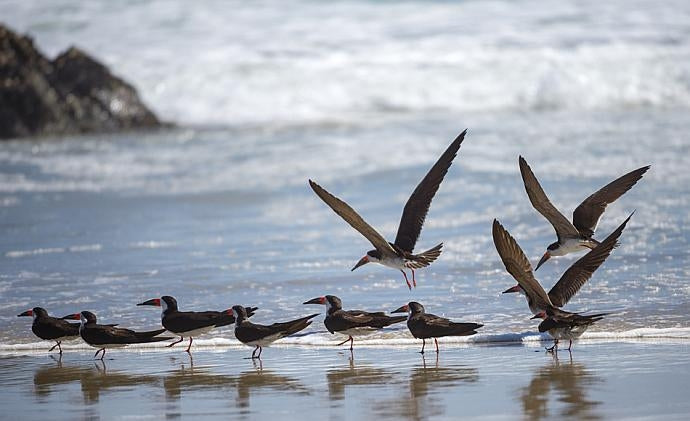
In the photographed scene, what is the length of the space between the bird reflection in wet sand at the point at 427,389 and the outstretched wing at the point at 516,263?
770 millimetres

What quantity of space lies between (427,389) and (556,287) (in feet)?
5.98

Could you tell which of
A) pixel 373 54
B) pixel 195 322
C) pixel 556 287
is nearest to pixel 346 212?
pixel 195 322

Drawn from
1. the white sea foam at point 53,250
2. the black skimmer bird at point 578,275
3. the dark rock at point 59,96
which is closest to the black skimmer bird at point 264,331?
the black skimmer bird at point 578,275

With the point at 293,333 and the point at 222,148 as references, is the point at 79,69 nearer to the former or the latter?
the point at 222,148

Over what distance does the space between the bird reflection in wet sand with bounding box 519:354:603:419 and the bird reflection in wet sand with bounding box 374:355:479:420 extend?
446 millimetres

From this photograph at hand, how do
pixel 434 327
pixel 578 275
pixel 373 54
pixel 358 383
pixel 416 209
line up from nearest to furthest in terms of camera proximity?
pixel 358 383, pixel 434 327, pixel 578 275, pixel 416 209, pixel 373 54

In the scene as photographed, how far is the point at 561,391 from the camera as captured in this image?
696 centimetres

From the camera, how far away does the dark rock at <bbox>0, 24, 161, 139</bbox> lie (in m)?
23.9

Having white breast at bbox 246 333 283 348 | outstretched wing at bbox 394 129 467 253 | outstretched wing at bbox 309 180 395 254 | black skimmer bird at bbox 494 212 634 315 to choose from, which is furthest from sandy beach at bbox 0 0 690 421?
outstretched wing at bbox 309 180 395 254

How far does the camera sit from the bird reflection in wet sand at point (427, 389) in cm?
664

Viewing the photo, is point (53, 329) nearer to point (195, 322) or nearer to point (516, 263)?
point (195, 322)

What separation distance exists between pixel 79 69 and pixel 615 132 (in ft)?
37.6

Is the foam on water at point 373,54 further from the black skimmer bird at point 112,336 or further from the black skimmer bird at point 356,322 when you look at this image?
the black skimmer bird at point 112,336

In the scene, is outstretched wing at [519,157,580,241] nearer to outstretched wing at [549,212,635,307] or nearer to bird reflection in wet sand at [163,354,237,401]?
outstretched wing at [549,212,635,307]
